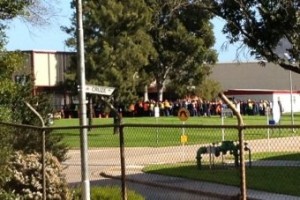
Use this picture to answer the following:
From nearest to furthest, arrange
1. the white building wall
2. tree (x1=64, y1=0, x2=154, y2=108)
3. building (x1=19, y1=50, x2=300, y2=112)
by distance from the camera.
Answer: tree (x1=64, y1=0, x2=154, y2=108) → building (x1=19, y1=50, x2=300, y2=112) → the white building wall

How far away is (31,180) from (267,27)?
1291 centimetres

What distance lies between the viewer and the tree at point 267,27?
22.9m

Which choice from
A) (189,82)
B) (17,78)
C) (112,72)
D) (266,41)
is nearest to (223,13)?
(266,41)

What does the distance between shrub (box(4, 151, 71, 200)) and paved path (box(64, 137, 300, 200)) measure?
2274mm

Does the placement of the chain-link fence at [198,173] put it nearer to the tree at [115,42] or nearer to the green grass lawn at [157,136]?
the green grass lawn at [157,136]

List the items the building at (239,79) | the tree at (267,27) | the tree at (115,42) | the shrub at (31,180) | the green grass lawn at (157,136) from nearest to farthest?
the shrub at (31,180)
the tree at (267,27)
the green grass lawn at (157,136)
the tree at (115,42)
the building at (239,79)

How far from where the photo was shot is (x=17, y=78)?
60.2 ft

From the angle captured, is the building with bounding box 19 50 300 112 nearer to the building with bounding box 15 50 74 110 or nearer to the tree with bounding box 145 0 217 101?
the building with bounding box 15 50 74 110

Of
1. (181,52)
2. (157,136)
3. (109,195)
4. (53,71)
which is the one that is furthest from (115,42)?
(109,195)

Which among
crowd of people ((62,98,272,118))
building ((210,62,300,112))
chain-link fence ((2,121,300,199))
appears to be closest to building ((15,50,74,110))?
crowd of people ((62,98,272,118))

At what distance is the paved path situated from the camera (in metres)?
14.7

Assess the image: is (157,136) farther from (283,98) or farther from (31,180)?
(283,98)

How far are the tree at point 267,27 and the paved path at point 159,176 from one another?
405 centimetres

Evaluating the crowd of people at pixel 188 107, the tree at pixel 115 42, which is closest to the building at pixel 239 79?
the crowd of people at pixel 188 107
